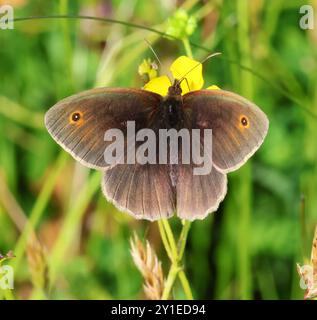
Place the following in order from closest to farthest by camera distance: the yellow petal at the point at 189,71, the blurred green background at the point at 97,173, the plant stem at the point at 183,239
A: the plant stem at the point at 183,239, the yellow petal at the point at 189,71, the blurred green background at the point at 97,173

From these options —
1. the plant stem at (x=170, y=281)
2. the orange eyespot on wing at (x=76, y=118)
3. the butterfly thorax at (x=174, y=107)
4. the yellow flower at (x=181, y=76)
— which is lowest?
the plant stem at (x=170, y=281)

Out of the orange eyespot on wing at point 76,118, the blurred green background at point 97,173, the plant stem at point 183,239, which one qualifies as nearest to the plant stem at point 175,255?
the plant stem at point 183,239

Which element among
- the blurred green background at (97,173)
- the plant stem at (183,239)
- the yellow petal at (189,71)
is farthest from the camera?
the blurred green background at (97,173)

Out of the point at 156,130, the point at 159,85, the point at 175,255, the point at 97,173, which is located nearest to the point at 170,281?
the point at 175,255

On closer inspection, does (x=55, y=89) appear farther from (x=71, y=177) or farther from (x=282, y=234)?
(x=282, y=234)

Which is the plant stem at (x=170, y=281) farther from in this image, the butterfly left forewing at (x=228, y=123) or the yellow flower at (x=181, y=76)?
the yellow flower at (x=181, y=76)

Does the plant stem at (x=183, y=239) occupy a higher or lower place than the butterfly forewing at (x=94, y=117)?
lower

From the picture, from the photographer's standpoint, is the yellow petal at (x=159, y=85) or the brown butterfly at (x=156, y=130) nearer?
the brown butterfly at (x=156, y=130)
